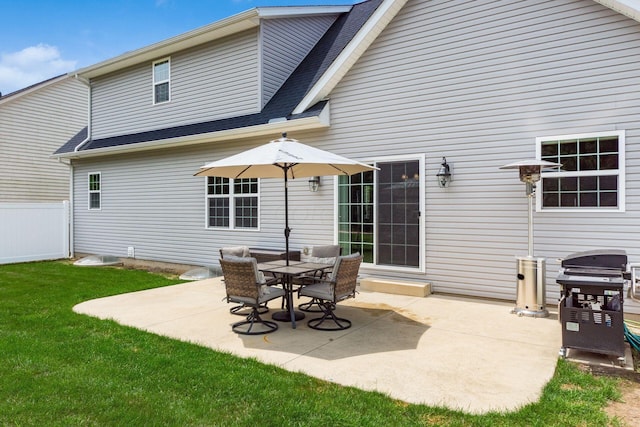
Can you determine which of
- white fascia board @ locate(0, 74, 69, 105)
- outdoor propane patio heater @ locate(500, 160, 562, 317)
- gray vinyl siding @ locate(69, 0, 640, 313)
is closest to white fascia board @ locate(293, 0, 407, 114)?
gray vinyl siding @ locate(69, 0, 640, 313)

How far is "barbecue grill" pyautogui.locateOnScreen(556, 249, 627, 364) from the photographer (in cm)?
396

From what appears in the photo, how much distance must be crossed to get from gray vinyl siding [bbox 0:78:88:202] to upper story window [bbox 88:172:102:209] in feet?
9.09

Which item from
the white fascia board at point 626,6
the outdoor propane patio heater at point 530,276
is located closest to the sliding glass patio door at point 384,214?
the outdoor propane patio heater at point 530,276

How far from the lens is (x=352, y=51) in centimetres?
753

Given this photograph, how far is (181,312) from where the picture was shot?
6.11 meters

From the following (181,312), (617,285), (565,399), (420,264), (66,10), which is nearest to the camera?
(565,399)

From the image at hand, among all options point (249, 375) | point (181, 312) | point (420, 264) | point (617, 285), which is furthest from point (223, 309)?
point (617, 285)

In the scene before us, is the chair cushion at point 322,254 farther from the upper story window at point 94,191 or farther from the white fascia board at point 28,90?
the white fascia board at point 28,90

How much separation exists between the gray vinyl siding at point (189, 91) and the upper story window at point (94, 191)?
4.10 feet

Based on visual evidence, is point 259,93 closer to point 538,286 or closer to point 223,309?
point 223,309

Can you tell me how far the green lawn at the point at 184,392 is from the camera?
3027 millimetres

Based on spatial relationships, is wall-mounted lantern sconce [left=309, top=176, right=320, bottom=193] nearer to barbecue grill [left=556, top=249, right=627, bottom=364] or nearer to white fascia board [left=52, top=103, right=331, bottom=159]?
white fascia board [left=52, top=103, right=331, bottom=159]

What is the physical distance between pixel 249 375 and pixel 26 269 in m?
9.50

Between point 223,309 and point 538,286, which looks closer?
point 538,286
